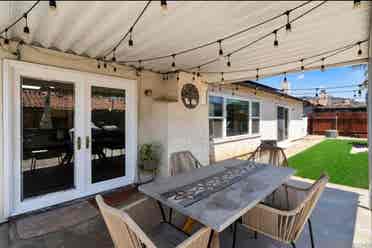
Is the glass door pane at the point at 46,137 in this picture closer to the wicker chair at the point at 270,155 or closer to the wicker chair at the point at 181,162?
the wicker chair at the point at 181,162

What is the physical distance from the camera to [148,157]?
408 cm

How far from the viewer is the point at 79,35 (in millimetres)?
2475

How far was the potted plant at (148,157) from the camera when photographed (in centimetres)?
407

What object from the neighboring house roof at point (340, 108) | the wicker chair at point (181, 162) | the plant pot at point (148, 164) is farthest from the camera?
→ the neighboring house roof at point (340, 108)

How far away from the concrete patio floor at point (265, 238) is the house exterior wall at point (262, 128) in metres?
3.12

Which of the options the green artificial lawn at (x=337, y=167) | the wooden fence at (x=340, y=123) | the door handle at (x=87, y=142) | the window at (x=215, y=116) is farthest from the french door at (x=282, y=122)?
the door handle at (x=87, y=142)

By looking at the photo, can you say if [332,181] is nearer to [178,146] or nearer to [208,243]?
[178,146]

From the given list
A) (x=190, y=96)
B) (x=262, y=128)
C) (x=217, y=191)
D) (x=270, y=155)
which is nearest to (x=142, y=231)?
(x=217, y=191)

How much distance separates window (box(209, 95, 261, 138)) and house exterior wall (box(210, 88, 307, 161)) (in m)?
0.19

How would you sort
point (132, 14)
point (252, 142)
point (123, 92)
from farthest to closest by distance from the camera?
point (252, 142) < point (123, 92) < point (132, 14)

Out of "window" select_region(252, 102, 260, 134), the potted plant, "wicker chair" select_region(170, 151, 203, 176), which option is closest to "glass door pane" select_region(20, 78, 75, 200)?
the potted plant

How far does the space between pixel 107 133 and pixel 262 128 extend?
6.47 meters

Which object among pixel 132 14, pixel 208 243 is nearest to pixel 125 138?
pixel 132 14

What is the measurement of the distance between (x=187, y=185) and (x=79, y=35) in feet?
7.16
